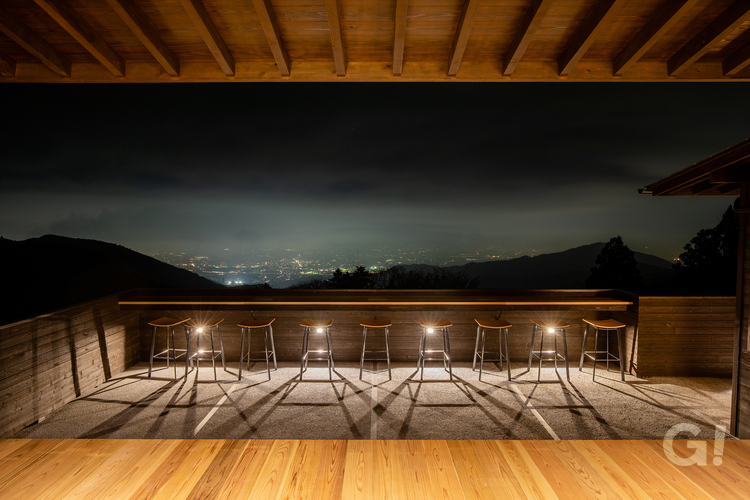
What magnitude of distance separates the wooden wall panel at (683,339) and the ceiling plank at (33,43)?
616cm

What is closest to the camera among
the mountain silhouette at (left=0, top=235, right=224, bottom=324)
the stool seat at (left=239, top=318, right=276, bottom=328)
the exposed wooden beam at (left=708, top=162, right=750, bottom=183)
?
the exposed wooden beam at (left=708, top=162, right=750, bottom=183)

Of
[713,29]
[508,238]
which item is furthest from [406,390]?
[508,238]

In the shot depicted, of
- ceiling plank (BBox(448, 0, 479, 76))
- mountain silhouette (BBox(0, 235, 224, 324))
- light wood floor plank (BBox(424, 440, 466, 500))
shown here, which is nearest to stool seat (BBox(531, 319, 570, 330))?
light wood floor plank (BBox(424, 440, 466, 500))

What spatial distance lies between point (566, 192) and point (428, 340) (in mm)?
9174

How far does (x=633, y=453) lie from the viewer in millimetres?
1867

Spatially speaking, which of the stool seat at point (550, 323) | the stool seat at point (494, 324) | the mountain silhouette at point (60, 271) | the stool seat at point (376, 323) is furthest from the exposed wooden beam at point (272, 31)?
the mountain silhouette at point (60, 271)

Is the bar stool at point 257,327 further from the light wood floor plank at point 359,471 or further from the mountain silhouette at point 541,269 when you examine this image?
the mountain silhouette at point 541,269

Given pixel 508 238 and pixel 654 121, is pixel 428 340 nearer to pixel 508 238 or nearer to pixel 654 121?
pixel 654 121

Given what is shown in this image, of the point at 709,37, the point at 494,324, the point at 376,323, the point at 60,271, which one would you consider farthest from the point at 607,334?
the point at 60,271

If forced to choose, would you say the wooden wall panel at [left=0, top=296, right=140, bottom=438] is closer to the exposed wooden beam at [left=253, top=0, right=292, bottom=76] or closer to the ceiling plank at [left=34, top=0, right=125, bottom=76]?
the ceiling plank at [left=34, top=0, right=125, bottom=76]

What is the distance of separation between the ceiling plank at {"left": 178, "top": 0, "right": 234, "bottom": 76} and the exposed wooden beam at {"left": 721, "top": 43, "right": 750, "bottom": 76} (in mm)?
3236

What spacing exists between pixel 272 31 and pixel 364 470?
8.22 feet

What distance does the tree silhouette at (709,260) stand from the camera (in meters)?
17.0

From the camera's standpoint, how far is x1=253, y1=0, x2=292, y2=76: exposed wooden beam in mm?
1628
